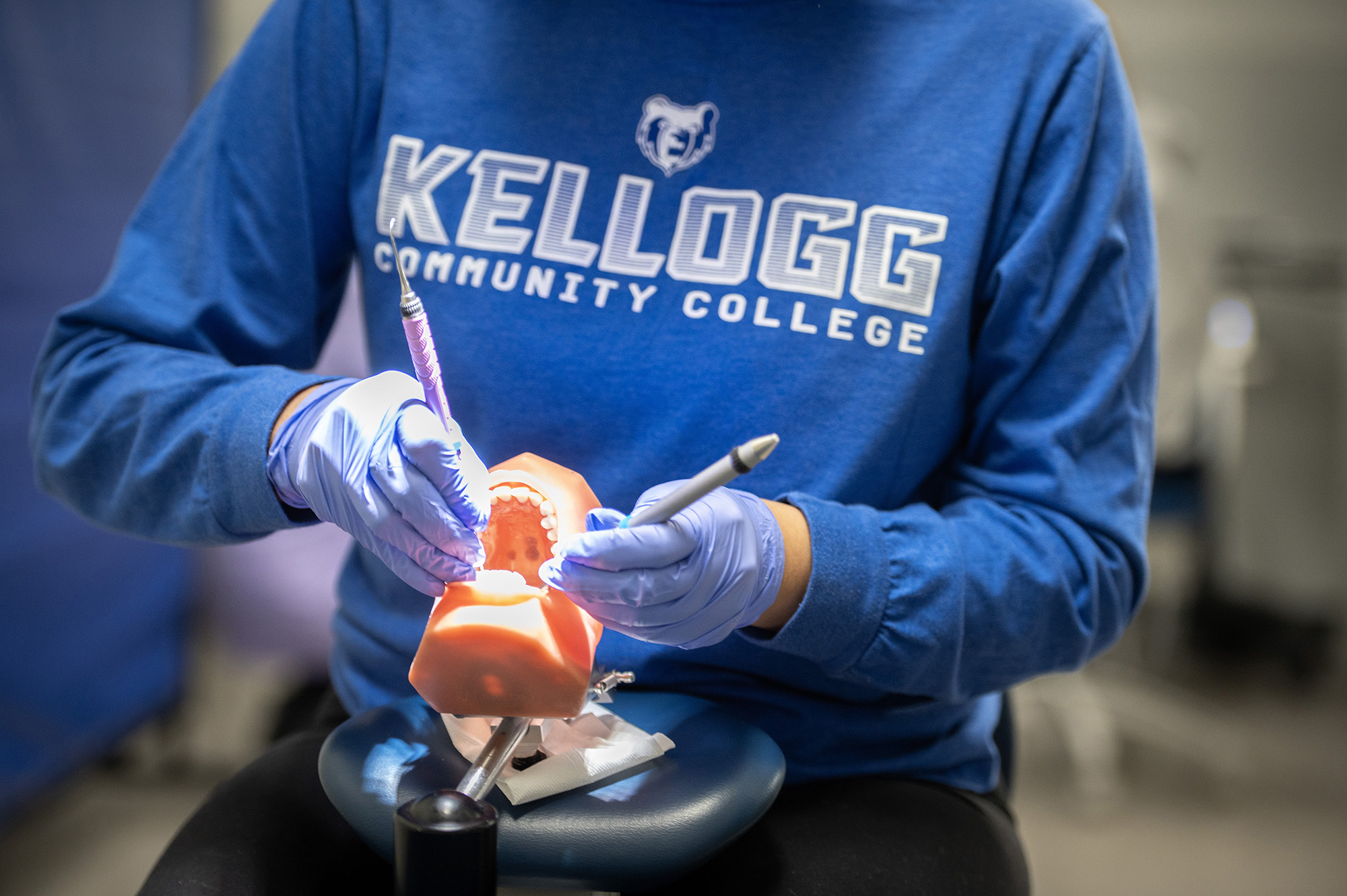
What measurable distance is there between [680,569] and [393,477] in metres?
0.20

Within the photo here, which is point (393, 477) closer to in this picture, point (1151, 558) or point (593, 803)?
point (593, 803)

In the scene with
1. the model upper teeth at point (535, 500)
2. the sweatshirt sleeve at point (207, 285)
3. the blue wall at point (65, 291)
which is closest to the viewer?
the model upper teeth at point (535, 500)

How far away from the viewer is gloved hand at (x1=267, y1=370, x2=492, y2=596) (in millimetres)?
658

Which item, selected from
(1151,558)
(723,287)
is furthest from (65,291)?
(1151,558)

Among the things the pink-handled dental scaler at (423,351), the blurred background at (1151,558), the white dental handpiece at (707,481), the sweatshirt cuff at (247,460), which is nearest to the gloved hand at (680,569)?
the white dental handpiece at (707,481)

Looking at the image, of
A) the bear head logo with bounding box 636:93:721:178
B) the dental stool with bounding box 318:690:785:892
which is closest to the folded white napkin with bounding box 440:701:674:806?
the dental stool with bounding box 318:690:785:892

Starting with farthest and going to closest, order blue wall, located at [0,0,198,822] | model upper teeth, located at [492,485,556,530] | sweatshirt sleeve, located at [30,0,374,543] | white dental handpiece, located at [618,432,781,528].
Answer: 1. blue wall, located at [0,0,198,822]
2. sweatshirt sleeve, located at [30,0,374,543]
3. model upper teeth, located at [492,485,556,530]
4. white dental handpiece, located at [618,432,781,528]

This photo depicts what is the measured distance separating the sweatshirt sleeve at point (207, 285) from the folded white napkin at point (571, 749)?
25 cm

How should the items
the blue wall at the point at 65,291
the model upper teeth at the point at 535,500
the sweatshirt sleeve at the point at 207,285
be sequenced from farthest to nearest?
1. the blue wall at the point at 65,291
2. the sweatshirt sleeve at the point at 207,285
3. the model upper teeth at the point at 535,500

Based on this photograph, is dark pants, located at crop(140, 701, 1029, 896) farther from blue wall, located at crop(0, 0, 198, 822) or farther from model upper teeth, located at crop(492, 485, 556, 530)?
blue wall, located at crop(0, 0, 198, 822)

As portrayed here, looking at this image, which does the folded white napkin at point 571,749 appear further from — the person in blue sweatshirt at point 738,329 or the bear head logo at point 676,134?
the bear head logo at point 676,134

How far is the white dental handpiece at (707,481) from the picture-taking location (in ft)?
1.87

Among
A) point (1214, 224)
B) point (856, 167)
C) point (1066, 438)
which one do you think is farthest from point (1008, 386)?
point (1214, 224)

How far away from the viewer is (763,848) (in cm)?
76
